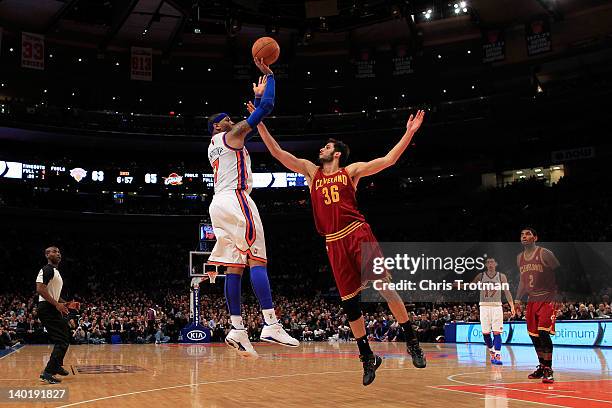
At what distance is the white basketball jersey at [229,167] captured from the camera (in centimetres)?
685

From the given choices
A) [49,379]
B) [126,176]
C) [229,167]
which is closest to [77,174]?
[126,176]

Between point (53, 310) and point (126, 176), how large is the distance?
28.0 m

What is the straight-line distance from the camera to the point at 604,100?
1289 inches

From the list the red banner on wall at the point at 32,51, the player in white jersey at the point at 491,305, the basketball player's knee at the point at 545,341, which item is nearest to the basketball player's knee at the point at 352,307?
the basketball player's knee at the point at 545,341

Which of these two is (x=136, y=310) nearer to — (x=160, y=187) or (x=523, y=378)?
(x=160, y=187)

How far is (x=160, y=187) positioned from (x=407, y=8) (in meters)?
17.7

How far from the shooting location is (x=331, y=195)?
7504 millimetres

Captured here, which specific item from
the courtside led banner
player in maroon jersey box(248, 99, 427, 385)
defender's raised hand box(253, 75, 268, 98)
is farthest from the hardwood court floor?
the courtside led banner

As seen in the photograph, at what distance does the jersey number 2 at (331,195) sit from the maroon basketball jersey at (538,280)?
475 cm

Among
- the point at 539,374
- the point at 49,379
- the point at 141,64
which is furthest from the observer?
the point at 141,64

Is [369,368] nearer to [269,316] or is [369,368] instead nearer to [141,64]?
[269,316]

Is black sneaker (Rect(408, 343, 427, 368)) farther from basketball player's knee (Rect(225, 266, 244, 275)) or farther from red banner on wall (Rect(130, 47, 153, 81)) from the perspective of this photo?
red banner on wall (Rect(130, 47, 153, 81))

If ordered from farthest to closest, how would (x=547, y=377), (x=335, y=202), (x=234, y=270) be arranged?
1. (x=547, y=377)
2. (x=335, y=202)
3. (x=234, y=270)

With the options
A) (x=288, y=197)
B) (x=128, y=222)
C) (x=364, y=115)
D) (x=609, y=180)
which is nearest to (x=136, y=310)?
(x=128, y=222)
